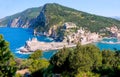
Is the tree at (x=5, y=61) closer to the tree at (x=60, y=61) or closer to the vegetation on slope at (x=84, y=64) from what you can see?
the vegetation on slope at (x=84, y=64)

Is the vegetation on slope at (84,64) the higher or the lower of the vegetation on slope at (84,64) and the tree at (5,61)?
the lower

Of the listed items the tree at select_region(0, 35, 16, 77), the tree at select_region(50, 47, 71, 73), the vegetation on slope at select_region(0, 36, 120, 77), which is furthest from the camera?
the tree at select_region(50, 47, 71, 73)

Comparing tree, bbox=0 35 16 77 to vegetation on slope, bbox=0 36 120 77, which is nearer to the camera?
tree, bbox=0 35 16 77

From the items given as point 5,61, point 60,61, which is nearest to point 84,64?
point 60,61

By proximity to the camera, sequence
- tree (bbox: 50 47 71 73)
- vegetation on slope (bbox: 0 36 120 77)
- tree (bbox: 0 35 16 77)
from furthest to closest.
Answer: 1. tree (bbox: 50 47 71 73)
2. vegetation on slope (bbox: 0 36 120 77)
3. tree (bbox: 0 35 16 77)

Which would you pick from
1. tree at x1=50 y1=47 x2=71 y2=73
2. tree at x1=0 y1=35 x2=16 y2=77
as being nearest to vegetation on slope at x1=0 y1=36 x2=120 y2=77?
tree at x1=50 y1=47 x2=71 y2=73

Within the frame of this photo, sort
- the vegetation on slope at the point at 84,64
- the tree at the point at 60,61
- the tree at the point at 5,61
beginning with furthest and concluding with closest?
the tree at the point at 60,61
the vegetation on slope at the point at 84,64
the tree at the point at 5,61

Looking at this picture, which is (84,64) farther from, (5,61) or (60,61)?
(5,61)

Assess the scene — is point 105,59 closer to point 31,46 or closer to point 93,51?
point 93,51

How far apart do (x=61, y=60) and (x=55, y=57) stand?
6.54 ft

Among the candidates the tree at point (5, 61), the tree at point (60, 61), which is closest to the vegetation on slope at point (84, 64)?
the tree at point (60, 61)

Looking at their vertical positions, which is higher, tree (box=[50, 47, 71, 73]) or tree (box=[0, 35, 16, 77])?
tree (box=[0, 35, 16, 77])

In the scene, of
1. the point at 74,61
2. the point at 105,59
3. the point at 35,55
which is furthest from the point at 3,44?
the point at 35,55

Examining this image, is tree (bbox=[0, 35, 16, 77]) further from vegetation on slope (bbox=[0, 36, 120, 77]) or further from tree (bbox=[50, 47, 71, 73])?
tree (bbox=[50, 47, 71, 73])
